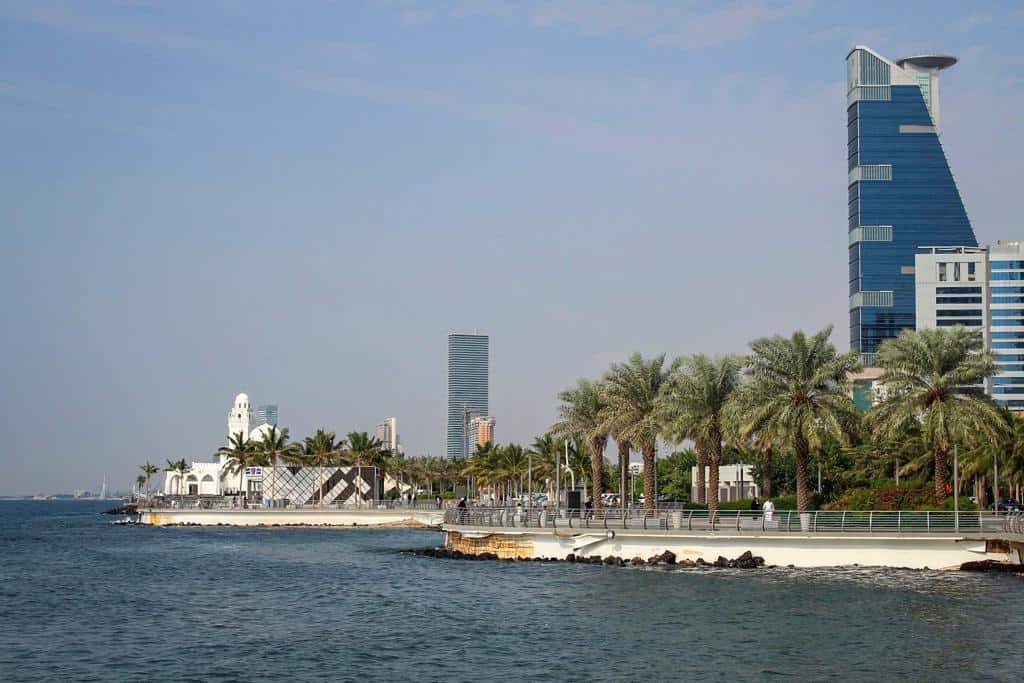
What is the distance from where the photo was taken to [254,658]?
32.6 metres

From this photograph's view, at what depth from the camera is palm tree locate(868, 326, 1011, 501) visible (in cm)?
5491

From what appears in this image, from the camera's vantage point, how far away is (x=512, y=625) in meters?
38.1

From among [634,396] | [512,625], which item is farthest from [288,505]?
[512,625]

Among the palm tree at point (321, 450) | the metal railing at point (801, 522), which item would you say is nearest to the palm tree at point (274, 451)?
the palm tree at point (321, 450)

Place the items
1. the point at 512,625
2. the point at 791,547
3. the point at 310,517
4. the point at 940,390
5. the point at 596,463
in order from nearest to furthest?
the point at 512,625
the point at 791,547
the point at 940,390
the point at 596,463
the point at 310,517

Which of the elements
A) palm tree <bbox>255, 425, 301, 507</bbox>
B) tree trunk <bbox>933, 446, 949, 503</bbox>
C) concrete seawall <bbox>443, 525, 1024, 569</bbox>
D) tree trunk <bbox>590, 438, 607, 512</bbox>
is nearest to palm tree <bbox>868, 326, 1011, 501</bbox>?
tree trunk <bbox>933, 446, 949, 503</bbox>

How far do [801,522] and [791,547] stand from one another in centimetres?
122

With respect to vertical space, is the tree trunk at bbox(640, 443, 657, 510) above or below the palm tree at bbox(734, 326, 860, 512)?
below

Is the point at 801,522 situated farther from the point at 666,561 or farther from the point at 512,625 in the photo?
the point at 512,625

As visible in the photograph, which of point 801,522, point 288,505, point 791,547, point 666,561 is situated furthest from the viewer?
point 288,505

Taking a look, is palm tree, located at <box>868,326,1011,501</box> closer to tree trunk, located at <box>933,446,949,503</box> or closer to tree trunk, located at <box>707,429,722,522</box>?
tree trunk, located at <box>933,446,949,503</box>

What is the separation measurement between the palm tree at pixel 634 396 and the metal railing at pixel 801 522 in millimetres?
7264

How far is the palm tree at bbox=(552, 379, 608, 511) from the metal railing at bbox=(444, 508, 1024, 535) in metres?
14.6

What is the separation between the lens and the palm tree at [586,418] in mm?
77125
